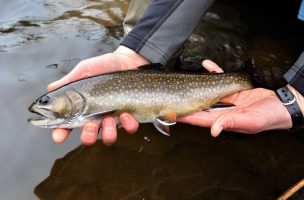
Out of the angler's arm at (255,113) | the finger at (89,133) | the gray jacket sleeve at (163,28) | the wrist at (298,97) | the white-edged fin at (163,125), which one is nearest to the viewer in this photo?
the finger at (89,133)

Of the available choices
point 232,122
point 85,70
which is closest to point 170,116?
point 232,122

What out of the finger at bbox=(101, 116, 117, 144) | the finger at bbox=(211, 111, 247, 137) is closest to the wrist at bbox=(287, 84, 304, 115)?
the finger at bbox=(211, 111, 247, 137)

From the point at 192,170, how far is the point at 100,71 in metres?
1.12

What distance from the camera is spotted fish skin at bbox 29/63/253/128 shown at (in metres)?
2.83

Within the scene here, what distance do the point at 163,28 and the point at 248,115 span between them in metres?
1.17

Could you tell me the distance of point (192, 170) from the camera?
315cm

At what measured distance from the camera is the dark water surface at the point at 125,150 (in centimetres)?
295

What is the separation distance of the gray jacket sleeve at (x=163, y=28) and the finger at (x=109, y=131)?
0.90 m

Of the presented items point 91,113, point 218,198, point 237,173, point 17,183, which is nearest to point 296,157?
point 237,173

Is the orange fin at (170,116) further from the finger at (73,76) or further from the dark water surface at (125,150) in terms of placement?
the finger at (73,76)

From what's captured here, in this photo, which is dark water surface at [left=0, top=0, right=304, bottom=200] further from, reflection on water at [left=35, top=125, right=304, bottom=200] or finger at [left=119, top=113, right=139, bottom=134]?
finger at [left=119, top=113, right=139, bottom=134]

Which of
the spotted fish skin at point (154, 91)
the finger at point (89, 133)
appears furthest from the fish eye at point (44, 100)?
the finger at point (89, 133)

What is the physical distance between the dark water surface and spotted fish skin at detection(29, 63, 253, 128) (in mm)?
382

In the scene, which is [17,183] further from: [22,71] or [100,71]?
[22,71]
